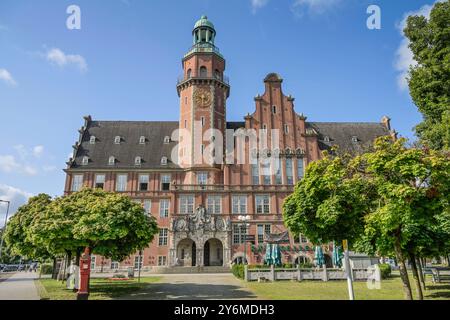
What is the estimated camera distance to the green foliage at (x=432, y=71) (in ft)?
72.5

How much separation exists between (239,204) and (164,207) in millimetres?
11609

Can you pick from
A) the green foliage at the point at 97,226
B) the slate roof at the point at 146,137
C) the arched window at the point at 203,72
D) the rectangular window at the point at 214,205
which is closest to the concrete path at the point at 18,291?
the green foliage at the point at 97,226

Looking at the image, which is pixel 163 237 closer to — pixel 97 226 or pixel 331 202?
pixel 97 226

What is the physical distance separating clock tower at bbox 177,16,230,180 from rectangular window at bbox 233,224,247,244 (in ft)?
24.9

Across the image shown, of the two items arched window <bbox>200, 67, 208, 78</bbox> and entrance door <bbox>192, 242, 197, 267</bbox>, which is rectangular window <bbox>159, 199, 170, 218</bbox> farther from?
arched window <bbox>200, 67, 208, 78</bbox>

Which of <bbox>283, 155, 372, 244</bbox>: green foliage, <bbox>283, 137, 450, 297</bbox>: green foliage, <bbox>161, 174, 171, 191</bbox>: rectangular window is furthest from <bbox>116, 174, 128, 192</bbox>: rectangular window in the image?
<bbox>283, 155, 372, 244</bbox>: green foliage

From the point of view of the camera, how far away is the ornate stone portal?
4362 cm

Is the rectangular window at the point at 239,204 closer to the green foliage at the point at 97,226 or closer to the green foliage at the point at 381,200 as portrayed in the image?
the green foliage at the point at 97,226

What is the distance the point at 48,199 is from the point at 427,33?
119 ft

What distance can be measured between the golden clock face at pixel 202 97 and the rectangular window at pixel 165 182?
1242cm

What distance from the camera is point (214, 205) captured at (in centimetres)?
4700

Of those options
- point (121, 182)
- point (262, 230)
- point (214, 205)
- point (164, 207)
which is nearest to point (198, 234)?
point (214, 205)

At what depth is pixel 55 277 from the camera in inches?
1336
